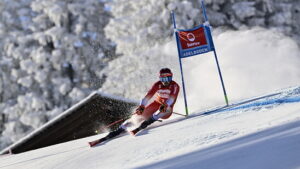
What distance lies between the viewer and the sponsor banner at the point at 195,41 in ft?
23.6

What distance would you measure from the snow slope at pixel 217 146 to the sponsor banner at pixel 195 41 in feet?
6.17

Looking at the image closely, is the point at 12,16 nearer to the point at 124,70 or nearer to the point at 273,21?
the point at 124,70

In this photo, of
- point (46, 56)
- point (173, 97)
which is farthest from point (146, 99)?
point (46, 56)

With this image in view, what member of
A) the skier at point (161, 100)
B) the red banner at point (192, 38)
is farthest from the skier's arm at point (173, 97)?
the red banner at point (192, 38)

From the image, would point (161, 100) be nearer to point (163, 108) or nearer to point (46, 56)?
point (163, 108)

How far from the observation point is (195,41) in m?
7.24

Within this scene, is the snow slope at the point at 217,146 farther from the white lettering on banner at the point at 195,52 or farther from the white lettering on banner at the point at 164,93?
the white lettering on banner at the point at 195,52

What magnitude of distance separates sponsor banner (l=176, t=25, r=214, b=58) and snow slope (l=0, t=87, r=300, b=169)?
6.17 feet

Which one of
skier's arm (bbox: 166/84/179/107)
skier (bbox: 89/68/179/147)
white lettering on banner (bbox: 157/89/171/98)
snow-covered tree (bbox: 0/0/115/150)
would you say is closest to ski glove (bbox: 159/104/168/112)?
skier (bbox: 89/68/179/147)

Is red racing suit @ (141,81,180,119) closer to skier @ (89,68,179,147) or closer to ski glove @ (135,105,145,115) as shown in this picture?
skier @ (89,68,179,147)

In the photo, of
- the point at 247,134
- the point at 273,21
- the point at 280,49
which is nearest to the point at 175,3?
the point at 273,21

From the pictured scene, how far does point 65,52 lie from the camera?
20953 mm

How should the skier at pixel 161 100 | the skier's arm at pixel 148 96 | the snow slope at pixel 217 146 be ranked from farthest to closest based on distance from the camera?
the skier's arm at pixel 148 96
the skier at pixel 161 100
the snow slope at pixel 217 146

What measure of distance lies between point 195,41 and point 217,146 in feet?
13.3
